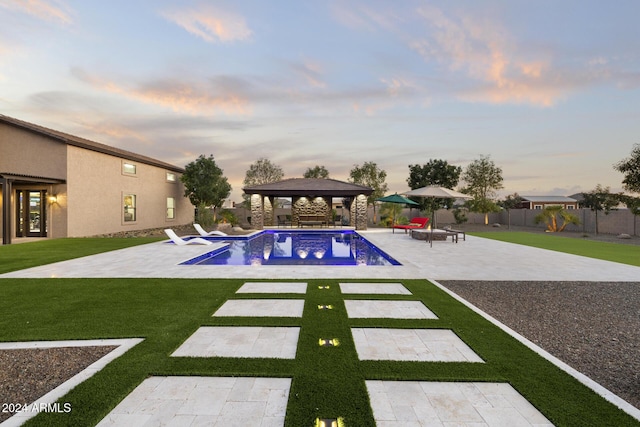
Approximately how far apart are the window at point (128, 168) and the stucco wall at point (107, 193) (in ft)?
0.73

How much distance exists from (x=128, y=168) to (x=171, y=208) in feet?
18.4

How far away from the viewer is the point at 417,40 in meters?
14.9

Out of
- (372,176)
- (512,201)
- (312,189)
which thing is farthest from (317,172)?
(512,201)

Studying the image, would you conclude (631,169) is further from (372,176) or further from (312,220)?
(372,176)

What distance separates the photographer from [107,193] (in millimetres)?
18281

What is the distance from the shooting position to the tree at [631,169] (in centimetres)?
1467

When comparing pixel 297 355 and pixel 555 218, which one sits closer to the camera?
pixel 297 355

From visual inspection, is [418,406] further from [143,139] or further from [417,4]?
[143,139]

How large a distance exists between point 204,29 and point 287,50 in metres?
4.37

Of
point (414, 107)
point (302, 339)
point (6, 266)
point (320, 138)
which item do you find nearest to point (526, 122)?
point (414, 107)

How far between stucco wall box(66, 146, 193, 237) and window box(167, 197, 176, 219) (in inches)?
28.6

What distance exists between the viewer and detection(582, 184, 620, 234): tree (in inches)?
735

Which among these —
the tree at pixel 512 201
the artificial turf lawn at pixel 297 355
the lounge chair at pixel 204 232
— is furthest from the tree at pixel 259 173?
the tree at pixel 512 201

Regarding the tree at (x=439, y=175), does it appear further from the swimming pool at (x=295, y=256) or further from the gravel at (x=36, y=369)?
the gravel at (x=36, y=369)
